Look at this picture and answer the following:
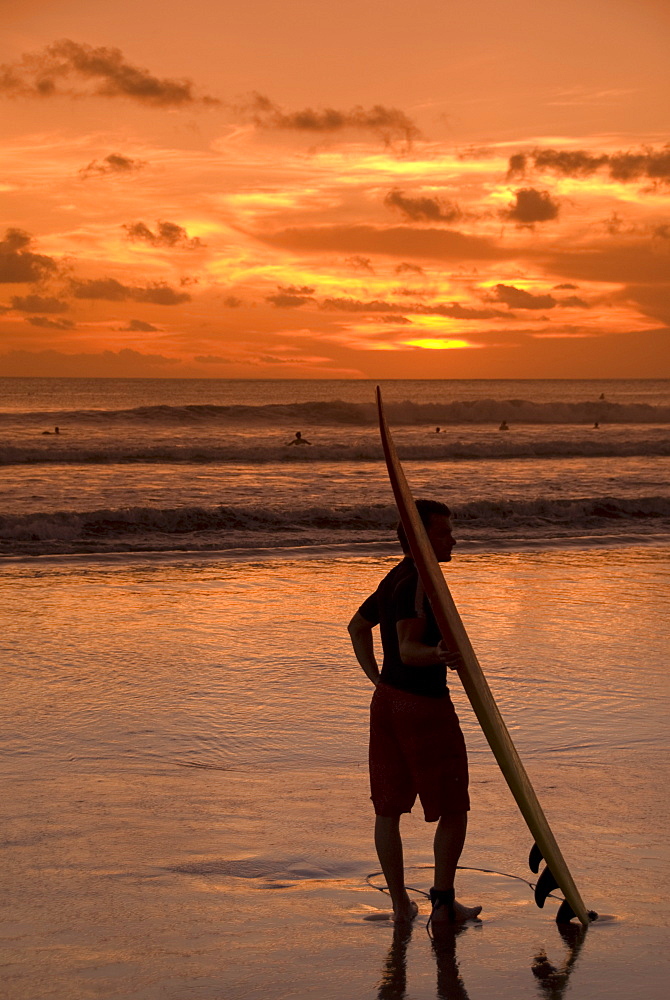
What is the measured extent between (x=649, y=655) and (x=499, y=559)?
5244 millimetres

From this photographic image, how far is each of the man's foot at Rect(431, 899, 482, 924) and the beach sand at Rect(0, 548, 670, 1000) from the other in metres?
0.07

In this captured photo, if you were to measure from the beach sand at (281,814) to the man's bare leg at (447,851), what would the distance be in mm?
103

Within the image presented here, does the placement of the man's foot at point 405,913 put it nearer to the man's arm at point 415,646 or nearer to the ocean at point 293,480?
the man's arm at point 415,646

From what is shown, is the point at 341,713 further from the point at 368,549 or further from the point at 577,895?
the point at 368,549

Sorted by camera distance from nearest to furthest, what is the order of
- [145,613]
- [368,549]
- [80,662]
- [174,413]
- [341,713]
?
[341,713], [80,662], [145,613], [368,549], [174,413]

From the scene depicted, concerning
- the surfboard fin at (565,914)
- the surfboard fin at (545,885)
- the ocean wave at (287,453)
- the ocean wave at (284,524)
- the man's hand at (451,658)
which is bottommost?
the ocean wave at (287,453)

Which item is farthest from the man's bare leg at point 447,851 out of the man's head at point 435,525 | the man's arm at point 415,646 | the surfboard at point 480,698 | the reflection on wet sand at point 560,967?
the man's head at point 435,525

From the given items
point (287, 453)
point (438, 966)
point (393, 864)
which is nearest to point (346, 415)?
point (287, 453)

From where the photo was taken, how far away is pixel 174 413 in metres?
59.4

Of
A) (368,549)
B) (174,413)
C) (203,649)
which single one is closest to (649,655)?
(203,649)

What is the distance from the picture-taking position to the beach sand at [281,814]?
3.50 metres

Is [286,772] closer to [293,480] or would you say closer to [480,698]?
[480,698]

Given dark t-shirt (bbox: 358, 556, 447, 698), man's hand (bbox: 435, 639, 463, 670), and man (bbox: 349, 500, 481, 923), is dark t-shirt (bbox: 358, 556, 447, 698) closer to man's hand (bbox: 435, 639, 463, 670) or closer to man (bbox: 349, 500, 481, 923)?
man (bbox: 349, 500, 481, 923)

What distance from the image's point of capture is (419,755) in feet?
12.4
